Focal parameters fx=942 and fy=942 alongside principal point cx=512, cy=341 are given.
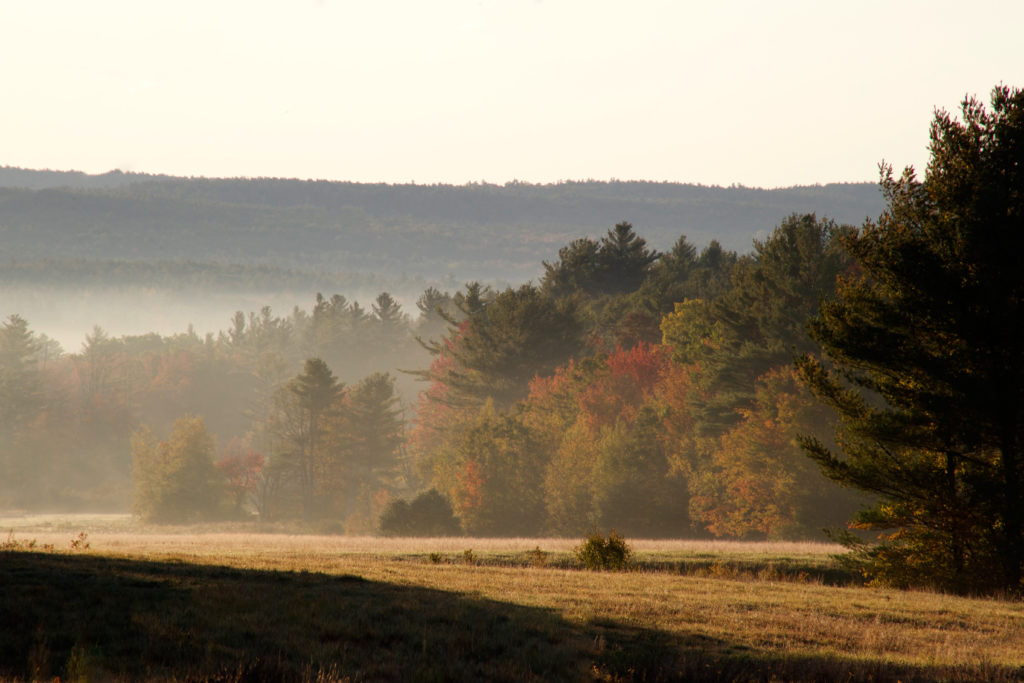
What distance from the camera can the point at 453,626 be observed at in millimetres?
12508

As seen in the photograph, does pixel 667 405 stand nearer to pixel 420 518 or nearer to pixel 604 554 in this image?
pixel 420 518

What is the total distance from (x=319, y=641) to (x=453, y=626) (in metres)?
1.92

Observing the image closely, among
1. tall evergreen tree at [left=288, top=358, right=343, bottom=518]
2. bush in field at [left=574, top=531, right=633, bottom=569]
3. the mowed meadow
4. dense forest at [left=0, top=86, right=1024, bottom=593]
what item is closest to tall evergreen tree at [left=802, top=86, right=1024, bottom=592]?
dense forest at [left=0, top=86, right=1024, bottom=593]

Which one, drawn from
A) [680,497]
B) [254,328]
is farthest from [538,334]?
[254,328]

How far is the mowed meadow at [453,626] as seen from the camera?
34.1 feet

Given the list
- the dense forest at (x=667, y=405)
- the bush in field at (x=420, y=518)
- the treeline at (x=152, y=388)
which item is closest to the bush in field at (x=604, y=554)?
the dense forest at (x=667, y=405)

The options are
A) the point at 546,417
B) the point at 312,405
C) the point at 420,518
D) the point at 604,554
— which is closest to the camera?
the point at 604,554

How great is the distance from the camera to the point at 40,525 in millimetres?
72438

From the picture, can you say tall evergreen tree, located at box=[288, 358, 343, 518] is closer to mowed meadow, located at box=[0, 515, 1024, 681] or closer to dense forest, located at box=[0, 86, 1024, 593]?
dense forest, located at box=[0, 86, 1024, 593]

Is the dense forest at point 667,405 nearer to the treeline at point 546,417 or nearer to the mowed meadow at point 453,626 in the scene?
the treeline at point 546,417

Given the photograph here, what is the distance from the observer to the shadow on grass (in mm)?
10102

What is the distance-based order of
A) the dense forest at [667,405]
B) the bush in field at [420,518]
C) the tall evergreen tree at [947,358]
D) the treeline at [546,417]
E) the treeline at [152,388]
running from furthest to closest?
1. the treeline at [152,388]
2. the bush in field at [420,518]
3. the treeline at [546,417]
4. the dense forest at [667,405]
5. the tall evergreen tree at [947,358]

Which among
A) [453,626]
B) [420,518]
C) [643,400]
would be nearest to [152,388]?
[643,400]

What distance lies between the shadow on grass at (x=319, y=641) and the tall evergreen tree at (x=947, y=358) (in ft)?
39.3
